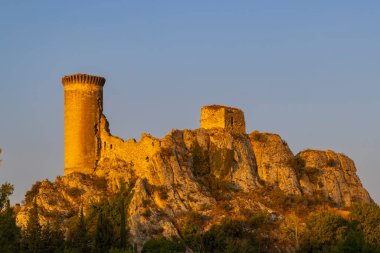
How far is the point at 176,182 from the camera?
249 feet

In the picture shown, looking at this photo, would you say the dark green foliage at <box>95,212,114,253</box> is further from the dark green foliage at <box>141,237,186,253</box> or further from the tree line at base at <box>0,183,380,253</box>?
the dark green foliage at <box>141,237,186,253</box>

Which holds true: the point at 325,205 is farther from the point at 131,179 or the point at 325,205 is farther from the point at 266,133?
the point at 131,179

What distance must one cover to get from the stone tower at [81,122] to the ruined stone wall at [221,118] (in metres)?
9.01

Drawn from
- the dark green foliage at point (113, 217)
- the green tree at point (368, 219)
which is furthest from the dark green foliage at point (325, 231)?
the dark green foliage at point (113, 217)

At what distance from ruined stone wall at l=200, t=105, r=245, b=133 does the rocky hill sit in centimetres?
129

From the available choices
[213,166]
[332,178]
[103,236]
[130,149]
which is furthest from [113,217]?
[332,178]

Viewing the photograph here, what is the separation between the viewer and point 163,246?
66.4 meters

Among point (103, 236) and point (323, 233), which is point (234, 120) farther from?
point (103, 236)

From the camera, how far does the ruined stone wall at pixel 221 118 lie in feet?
268

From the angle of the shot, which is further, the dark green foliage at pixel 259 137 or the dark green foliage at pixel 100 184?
the dark green foliage at pixel 259 137

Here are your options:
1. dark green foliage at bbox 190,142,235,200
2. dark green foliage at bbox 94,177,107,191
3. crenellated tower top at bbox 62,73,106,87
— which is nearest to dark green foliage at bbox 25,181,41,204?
dark green foliage at bbox 94,177,107,191

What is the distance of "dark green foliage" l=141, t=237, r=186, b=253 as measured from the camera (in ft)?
217

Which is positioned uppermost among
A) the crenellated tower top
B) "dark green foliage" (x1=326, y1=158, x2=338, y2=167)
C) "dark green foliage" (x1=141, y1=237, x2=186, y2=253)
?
the crenellated tower top

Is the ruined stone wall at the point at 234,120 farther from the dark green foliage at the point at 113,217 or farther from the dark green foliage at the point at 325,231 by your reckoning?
the dark green foliage at the point at 325,231
